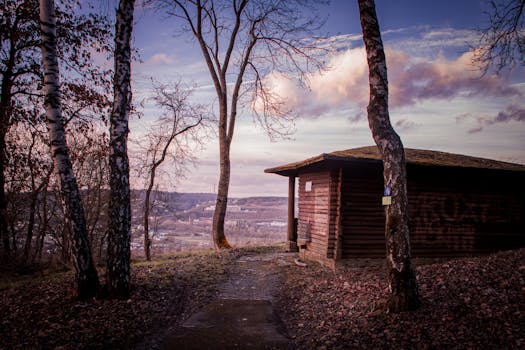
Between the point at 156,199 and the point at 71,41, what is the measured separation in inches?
372

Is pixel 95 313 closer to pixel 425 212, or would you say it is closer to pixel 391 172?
pixel 391 172

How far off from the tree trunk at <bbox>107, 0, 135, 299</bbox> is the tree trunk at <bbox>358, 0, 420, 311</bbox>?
483 centimetres

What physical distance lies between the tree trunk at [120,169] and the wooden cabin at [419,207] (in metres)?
5.55

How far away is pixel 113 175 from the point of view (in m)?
6.60

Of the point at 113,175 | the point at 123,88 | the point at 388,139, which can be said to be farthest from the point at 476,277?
the point at 123,88

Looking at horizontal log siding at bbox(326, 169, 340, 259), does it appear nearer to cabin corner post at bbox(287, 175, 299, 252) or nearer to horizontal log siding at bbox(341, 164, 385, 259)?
horizontal log siding at bbox(341, 164, 385, 259)

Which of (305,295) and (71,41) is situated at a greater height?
(71,41)

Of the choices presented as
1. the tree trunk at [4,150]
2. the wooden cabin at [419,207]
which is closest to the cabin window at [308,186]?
the wooden cabin at [419,207]

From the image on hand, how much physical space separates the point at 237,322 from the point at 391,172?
390 centimetres

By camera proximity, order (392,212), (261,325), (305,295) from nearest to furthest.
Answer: (392,212) → (261,325) → (305,295)

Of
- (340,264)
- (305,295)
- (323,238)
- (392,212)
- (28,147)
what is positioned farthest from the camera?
Answer: (28,147)

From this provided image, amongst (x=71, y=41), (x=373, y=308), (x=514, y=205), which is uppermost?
(x=71, y=41)

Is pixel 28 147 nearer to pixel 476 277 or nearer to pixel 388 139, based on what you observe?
pixel 388 139

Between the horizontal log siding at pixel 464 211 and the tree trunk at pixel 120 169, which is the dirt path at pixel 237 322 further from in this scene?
the horizontal log siding at pixel 464 211
